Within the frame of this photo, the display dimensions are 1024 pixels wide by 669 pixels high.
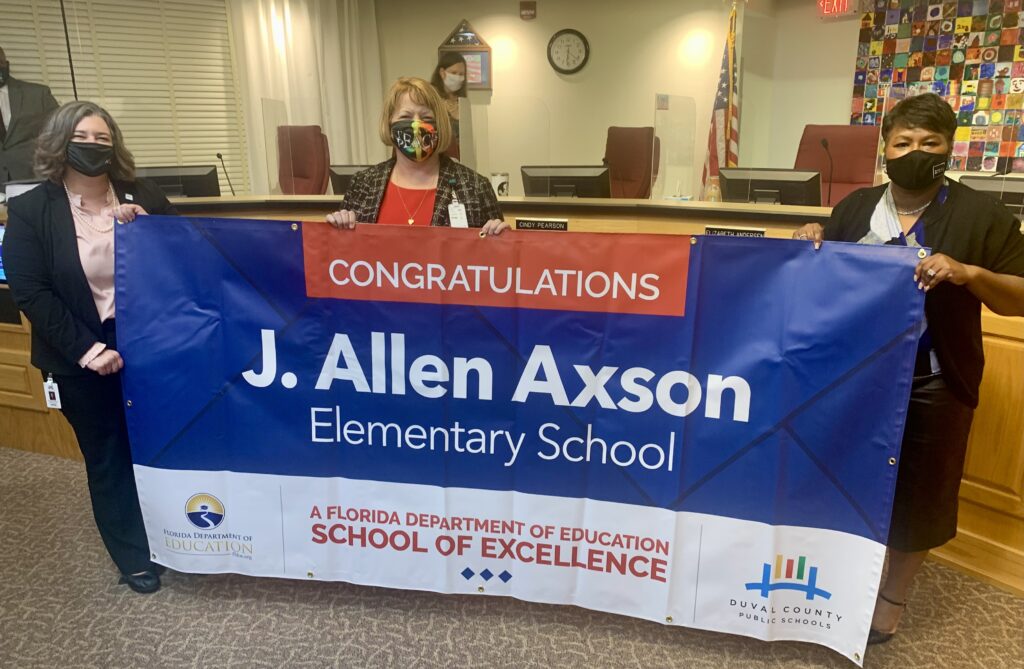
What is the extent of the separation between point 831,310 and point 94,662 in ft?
7.04

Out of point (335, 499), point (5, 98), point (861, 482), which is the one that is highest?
point (5, 98)

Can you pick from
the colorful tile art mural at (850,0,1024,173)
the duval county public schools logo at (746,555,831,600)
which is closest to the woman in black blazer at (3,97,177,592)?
the duval county public schools logo at (746,555,831,600)

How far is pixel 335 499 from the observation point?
1.96 metres

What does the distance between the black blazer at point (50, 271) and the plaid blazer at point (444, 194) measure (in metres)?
0.78

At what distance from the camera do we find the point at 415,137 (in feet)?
6.62

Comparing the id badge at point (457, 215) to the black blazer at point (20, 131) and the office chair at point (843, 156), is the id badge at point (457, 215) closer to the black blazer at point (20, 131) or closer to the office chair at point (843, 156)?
the office chair at point (843, 156)

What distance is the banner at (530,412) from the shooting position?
167 cm

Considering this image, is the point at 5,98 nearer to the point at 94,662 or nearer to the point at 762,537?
the point at 94,662

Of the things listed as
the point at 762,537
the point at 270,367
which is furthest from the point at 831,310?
the point at 270,367

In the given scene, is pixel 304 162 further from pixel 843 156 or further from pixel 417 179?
pixel 843 156

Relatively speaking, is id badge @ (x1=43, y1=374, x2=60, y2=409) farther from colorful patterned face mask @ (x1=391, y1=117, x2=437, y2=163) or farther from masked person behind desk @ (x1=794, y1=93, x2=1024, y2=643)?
masked person behind desk @ (x1=794, y1=93, x2=1024, y2=643)

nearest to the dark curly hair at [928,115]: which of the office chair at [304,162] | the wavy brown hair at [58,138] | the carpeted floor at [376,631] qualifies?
the carpeted floor at [376,631]

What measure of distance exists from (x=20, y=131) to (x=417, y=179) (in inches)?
150

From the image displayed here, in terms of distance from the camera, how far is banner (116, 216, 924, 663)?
1.67 m
